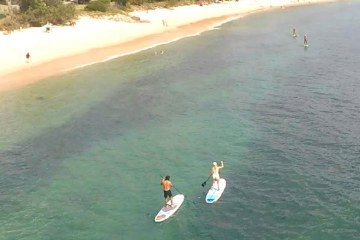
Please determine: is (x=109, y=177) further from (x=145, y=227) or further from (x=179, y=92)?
(x=179, y=92)

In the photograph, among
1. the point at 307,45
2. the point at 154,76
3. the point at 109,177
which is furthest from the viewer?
the point at 307,45

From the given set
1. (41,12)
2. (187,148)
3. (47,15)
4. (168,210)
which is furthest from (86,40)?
(168,210)

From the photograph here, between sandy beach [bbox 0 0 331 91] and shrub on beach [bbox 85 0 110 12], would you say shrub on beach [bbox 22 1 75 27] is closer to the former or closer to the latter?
sandy beach [bbox 0 0 331 91]

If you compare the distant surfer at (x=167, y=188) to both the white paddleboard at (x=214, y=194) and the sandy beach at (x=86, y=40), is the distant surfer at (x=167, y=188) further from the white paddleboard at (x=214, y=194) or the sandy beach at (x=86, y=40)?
the sandy beach at (x=86, y=40)

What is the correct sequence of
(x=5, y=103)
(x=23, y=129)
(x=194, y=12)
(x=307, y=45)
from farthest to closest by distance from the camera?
1. (x=194, y=12)
2. (x=307, y=45)
3. (x=5, y=103)
4. (x=23, y=129)

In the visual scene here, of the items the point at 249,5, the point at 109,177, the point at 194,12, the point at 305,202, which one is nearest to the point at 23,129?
the point at 109,177

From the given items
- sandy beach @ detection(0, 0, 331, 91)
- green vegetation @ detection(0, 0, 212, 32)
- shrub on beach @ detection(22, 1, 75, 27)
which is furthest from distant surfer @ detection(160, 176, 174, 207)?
shrub on beach @ detection(22, 1, 75, 27)

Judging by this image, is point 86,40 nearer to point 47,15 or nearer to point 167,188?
point 47,15
